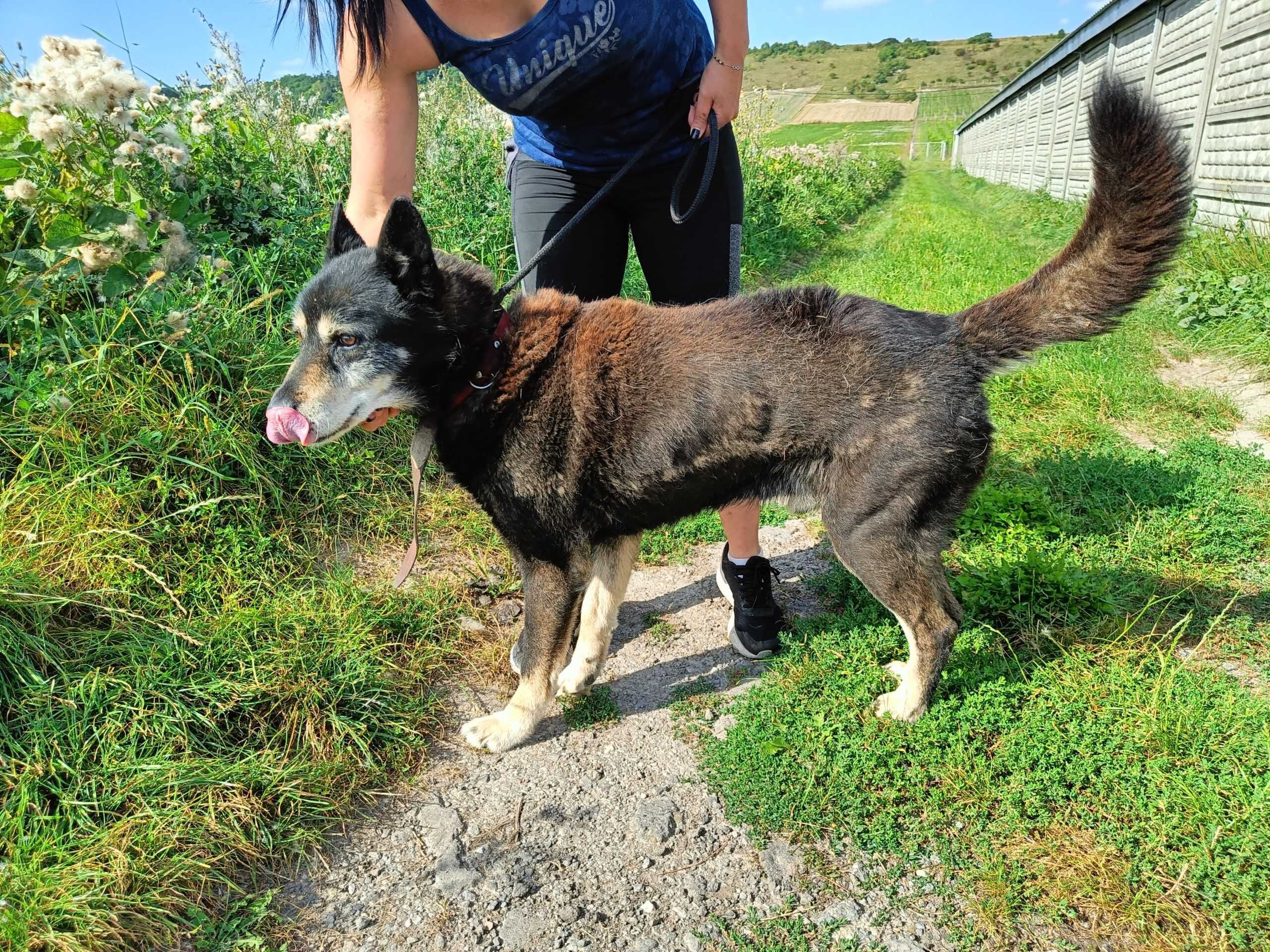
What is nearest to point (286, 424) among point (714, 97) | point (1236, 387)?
point (714, 97)

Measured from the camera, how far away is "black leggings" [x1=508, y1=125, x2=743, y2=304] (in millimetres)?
3014

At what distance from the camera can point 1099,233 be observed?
7.87ft

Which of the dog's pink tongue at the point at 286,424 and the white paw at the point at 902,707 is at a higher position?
the dog's pink tongue at the point at 286,424

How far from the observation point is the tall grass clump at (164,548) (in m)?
2.17

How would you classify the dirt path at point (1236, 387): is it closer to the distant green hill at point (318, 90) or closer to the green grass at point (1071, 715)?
the green grass at point (1071, 715)

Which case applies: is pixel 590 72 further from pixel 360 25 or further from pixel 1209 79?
pixel 1209 79

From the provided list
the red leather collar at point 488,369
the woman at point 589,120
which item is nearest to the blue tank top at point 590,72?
the woman at point 589,120

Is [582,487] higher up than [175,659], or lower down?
higher up

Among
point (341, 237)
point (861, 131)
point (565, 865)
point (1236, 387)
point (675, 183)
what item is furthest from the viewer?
A: point (861, 131)

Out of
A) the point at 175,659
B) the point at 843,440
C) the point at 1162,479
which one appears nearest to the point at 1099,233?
the point at 843,440

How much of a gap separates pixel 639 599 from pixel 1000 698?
1.67 m

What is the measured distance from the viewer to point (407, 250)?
236 cm

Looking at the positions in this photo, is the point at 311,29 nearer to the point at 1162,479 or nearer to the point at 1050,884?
the point at 1050,884

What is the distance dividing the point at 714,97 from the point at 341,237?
1.50m
